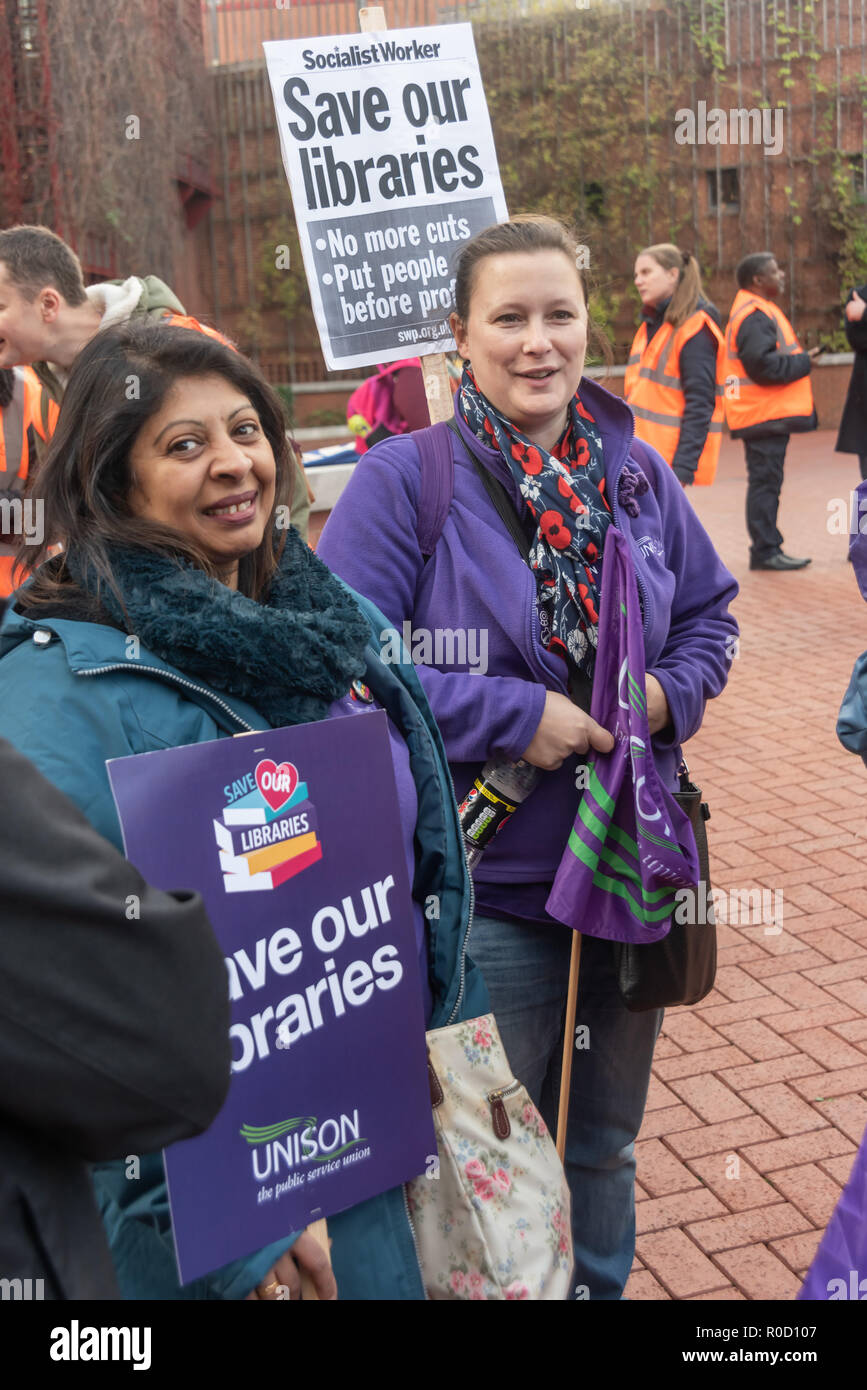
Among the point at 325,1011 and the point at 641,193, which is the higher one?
the point at 641,193

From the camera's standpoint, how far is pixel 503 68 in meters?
21.7

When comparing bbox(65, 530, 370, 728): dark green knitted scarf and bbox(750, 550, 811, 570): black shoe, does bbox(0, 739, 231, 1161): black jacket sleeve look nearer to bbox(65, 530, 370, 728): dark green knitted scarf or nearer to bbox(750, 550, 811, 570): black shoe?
bbox(65, 530, 370, 728): dark green knitted scarf

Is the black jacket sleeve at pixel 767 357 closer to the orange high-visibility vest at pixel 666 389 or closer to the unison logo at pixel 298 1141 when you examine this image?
the orange high-visibility vest at pixel 666 389

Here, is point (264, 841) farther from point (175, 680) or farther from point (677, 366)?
point (677, 366)

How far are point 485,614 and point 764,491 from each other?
7977 mm

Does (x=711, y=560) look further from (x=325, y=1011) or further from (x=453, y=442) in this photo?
(x=325, y=1011)

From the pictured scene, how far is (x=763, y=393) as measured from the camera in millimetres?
10328

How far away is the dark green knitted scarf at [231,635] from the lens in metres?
1.75

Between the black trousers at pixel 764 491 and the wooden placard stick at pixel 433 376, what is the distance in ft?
22.2

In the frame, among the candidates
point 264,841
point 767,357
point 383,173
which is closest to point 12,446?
point 383,173
